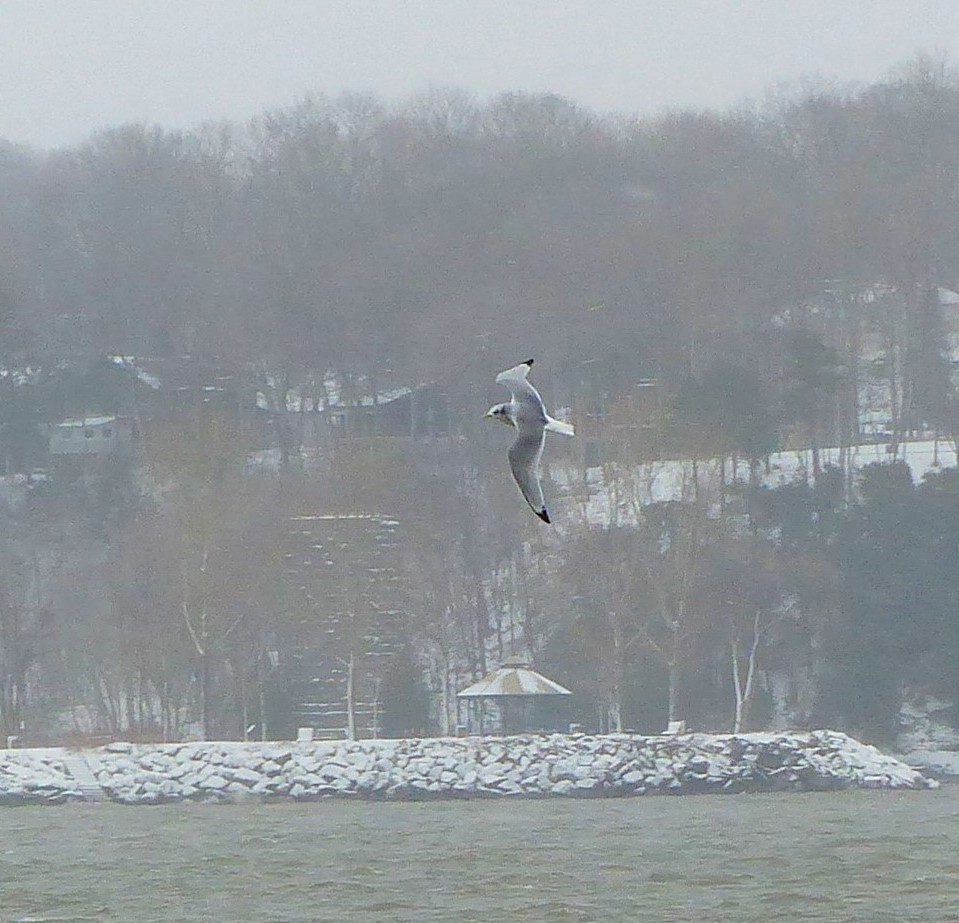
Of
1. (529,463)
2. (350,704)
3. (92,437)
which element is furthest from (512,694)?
(529,463)

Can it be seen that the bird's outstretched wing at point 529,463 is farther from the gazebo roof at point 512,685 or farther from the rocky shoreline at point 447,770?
the gazebo roof at point 512,685

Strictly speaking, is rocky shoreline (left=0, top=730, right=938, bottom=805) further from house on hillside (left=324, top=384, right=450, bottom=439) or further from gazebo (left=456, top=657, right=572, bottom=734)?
house on hillside (left=324, top=384, right=450, bottom=439)

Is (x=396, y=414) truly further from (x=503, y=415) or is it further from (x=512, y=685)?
(x=503, y=415)

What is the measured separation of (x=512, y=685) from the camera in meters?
32.7

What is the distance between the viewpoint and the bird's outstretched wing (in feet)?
38.1

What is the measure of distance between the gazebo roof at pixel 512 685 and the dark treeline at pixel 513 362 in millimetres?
656

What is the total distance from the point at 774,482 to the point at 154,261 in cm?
1636

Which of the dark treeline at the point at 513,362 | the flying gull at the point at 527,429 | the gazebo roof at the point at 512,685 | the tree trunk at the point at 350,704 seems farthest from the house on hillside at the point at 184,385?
the flying gull at the point at 527,429

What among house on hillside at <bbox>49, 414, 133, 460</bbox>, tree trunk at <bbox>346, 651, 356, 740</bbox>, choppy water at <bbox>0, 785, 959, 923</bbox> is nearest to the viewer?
choppy water at <bbox>0, 785, 959, 923</bbox>

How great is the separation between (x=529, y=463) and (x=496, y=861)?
8.56 m

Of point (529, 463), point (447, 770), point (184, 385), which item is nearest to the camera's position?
point (529, 463)

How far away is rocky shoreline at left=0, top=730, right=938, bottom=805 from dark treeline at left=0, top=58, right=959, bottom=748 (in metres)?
5.80

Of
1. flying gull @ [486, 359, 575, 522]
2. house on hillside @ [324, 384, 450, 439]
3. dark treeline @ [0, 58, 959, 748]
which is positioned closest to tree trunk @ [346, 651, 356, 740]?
dark treeline @ [0, 58, 959, 748]

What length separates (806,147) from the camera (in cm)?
4938
